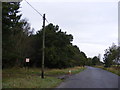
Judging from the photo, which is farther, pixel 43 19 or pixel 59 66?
pixel 59 66

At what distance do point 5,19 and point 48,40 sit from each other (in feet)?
87.6

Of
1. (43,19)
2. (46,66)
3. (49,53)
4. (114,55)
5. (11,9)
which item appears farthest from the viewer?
(114,55)

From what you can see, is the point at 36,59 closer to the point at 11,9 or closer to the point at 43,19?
the point at 11,9

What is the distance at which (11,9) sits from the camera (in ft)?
111

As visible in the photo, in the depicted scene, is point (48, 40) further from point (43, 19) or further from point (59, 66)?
point (43, 19)

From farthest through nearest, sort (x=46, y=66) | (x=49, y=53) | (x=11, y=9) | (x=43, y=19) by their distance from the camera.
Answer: (x=46, y=66), (x=49, y=53), (x=11, y=9), (x=43, y=19)

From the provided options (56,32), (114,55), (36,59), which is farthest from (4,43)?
(114,55)

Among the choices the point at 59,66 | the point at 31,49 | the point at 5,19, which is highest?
the point at 5,19

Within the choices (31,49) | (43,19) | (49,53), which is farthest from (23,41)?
(43,19)

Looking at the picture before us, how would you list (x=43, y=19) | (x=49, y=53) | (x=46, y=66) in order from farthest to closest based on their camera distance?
(x=46, y=66)
(x=49, y=53)
(x=43, y=19)

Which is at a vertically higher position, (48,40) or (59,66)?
(48,40)

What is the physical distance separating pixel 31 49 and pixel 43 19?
3450cm

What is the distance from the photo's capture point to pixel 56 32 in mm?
62469

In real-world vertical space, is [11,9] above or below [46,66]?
above
